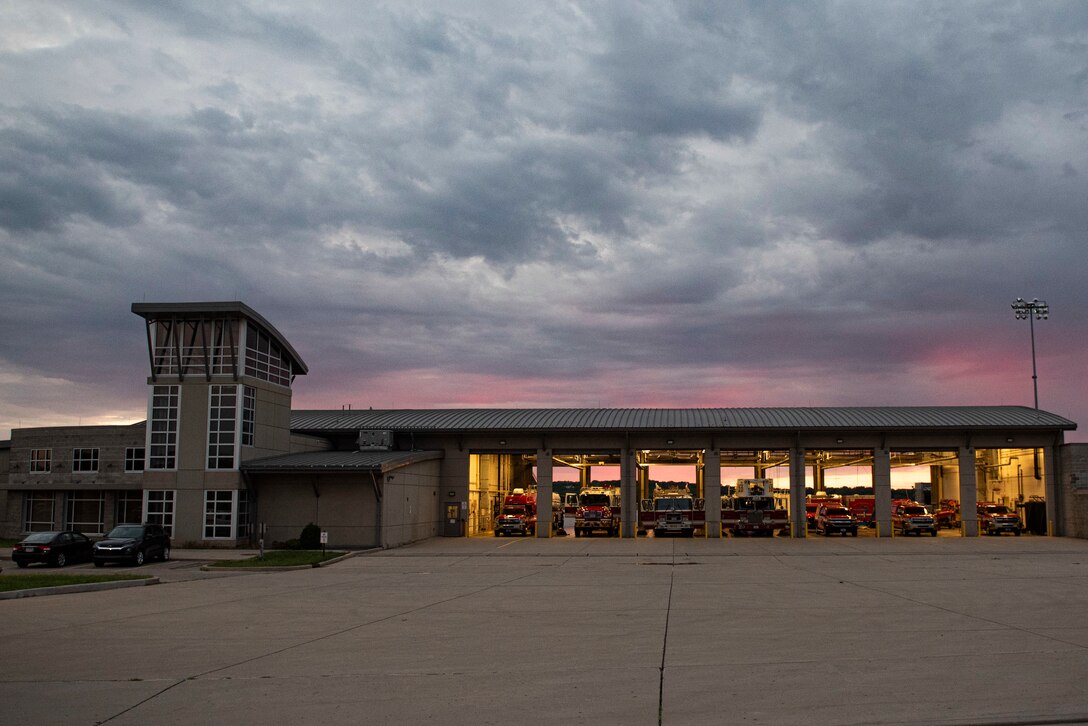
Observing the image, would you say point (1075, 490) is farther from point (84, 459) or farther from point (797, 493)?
point (84, 459)

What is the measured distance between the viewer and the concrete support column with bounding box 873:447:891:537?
162ft

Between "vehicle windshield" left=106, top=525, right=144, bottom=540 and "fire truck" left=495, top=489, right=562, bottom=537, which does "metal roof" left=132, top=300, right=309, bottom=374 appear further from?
"fire truck" left=495, top=489, right=562, bottom=537

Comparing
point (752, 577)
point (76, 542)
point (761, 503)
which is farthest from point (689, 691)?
point (761, 503)

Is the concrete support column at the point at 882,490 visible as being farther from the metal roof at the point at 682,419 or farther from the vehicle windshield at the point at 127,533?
the vehicle windshield at the point at 127,533

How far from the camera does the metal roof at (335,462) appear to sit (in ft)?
130

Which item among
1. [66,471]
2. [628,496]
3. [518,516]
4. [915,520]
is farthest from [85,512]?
[915,520]

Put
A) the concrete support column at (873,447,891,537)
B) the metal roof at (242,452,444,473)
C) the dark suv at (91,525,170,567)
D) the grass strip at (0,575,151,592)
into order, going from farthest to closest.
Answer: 1. the concrete support column at (873,447,891,537)
2. the metal roof at (242,452,444,473)
3. the dark suv at (91,525,170,567)
4. the grass strip at (0,575,151,592)

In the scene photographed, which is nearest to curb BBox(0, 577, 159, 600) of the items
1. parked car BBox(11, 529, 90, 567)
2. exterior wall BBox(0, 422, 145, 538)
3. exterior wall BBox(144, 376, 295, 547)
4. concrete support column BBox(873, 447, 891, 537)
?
parked car BBox(11, 529, 90, 567)

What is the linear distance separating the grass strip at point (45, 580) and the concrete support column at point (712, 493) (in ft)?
100.0

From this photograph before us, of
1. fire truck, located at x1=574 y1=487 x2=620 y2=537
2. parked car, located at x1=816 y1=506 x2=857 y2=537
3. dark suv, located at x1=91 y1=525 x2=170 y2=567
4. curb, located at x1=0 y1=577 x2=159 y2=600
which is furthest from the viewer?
fire truck, located at x1=574 y1=487 x2=620 y2=537

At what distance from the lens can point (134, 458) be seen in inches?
1770

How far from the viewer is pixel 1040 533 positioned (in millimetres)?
51000

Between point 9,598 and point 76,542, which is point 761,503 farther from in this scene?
point 9,598

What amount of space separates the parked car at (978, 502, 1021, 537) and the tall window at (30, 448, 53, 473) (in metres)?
48.1
